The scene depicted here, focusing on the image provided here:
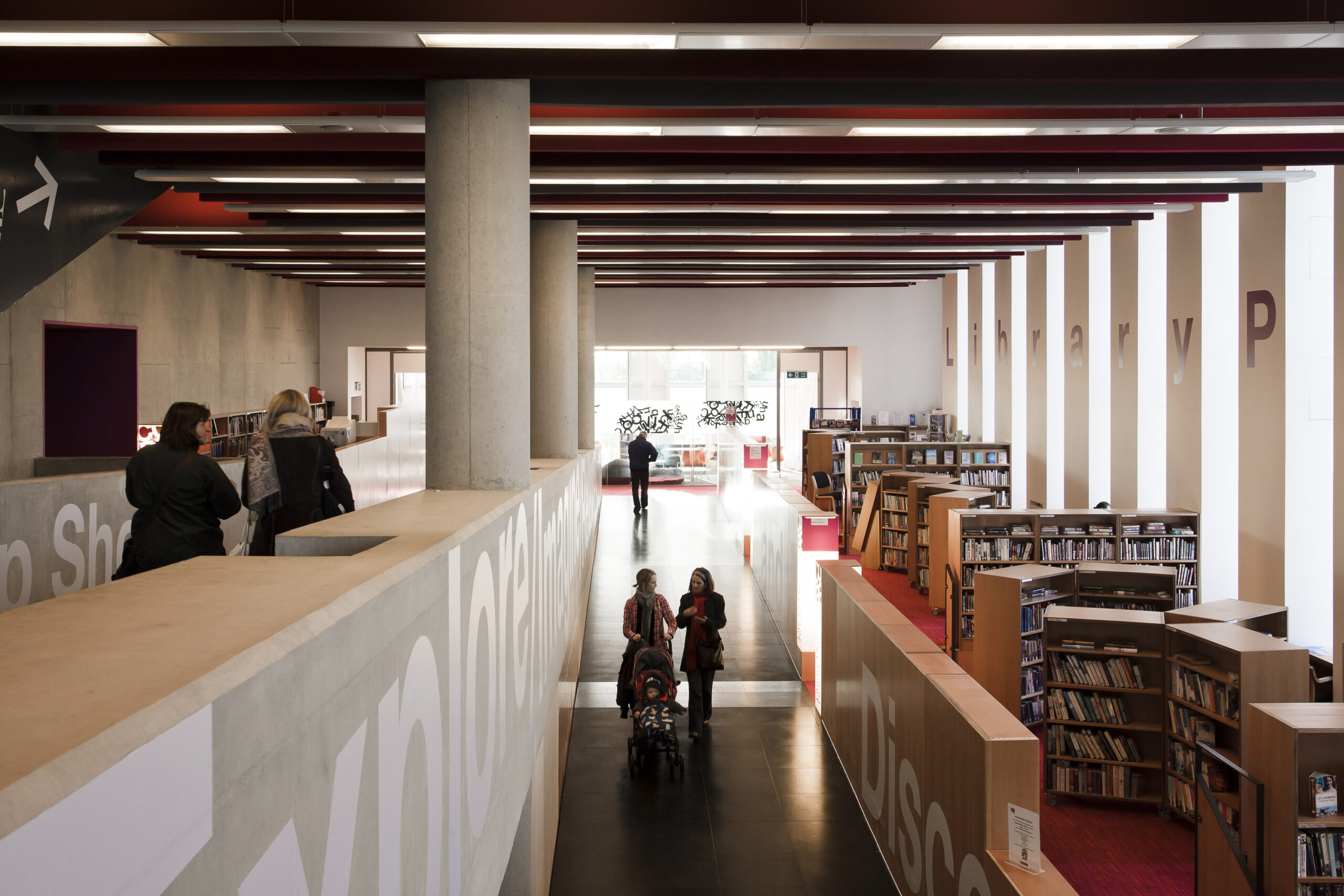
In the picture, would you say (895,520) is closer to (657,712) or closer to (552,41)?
(657,712)

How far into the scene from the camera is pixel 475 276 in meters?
5.71

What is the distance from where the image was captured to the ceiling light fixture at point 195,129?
22.6 feet

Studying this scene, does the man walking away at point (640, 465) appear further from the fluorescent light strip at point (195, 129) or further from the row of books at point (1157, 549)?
the fluorescent light strip at point (195, 129)

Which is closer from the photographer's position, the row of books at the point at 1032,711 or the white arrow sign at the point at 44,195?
the white arrow sign at the point at 44,195

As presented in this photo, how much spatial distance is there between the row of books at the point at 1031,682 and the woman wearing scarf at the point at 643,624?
3.21 meters

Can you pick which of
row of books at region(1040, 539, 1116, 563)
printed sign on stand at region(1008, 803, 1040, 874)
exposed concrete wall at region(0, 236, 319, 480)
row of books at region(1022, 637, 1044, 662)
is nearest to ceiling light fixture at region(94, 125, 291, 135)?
exposed concrete wall at region(0, 236, 319, 480)

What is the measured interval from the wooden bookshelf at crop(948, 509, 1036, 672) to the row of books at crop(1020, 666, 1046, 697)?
6.85ft

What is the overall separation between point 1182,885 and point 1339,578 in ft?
13.6

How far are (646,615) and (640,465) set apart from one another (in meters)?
11.9

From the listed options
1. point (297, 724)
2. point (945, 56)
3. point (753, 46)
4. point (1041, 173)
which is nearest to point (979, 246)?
A: point (1041, 173)

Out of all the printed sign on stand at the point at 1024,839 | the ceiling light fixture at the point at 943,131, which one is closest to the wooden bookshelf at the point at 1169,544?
the ceiling light fixture at the point at 943,131

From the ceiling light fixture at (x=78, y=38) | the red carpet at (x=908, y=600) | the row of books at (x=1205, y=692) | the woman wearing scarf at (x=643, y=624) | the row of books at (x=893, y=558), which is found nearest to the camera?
the ceiling light fixture at (x=78, y=38)

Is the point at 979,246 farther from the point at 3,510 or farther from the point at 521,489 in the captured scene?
the point at 3,510

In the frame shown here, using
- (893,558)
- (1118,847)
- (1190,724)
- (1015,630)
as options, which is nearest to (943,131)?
(1015,630)
